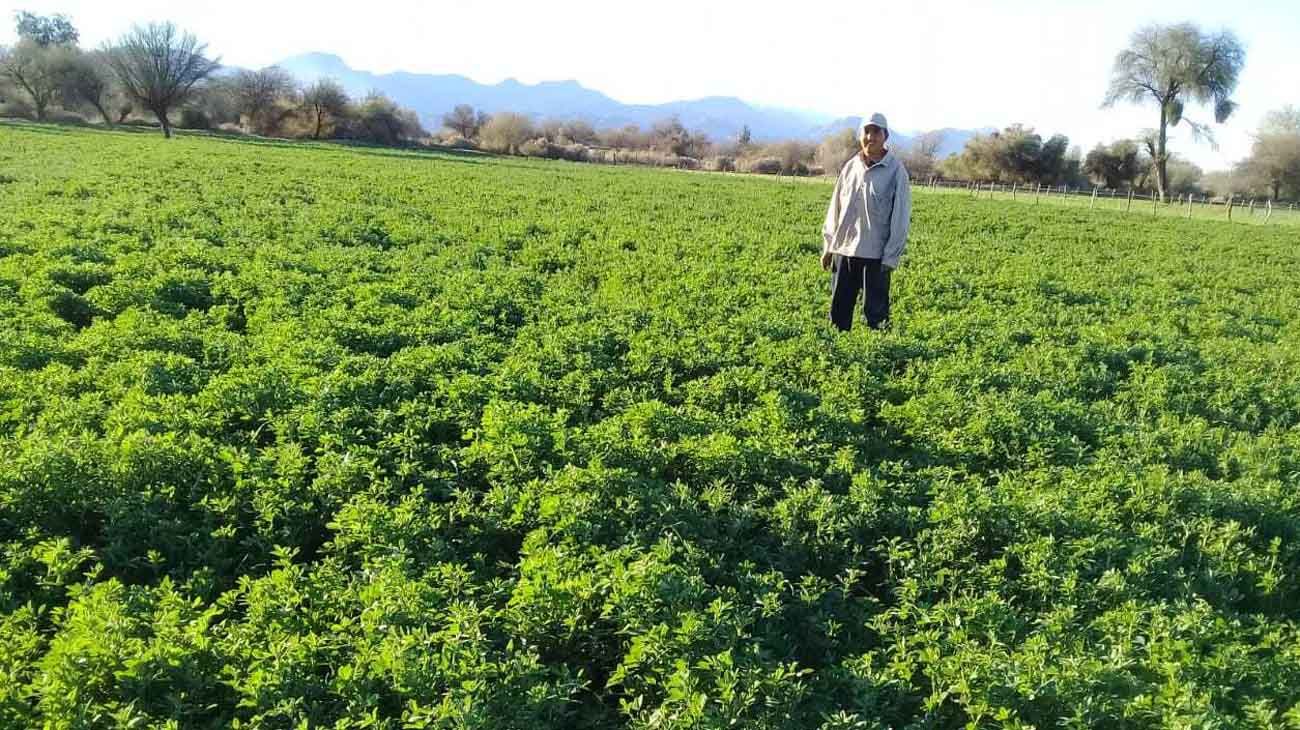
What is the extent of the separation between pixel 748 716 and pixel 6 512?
16.1 ft

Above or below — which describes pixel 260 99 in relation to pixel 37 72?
above

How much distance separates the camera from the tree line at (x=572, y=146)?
64062 millimetres

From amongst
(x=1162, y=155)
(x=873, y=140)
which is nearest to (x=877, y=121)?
(x=873, y=140)

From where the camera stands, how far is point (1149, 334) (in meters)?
10.6

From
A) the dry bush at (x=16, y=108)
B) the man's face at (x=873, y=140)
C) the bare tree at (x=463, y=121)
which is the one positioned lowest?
the man's face at (x=873, y=140)

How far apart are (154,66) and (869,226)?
7309 cm

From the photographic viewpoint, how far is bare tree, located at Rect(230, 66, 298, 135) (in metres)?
83.2

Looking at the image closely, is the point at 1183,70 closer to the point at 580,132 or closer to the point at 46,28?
the point at 580,132

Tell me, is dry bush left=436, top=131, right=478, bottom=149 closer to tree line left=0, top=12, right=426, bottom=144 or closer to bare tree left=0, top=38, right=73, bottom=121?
tree line left=0, top=12, right=426, bottom=144

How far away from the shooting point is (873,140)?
350 inches

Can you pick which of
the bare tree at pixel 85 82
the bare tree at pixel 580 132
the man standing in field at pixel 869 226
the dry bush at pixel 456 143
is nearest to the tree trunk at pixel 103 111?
the bare tree at pixel 85 82

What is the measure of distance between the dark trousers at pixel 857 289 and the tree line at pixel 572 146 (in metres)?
68.1

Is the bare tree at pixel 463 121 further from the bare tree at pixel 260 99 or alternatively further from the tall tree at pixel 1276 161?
the tall tree at pixel 1276 161

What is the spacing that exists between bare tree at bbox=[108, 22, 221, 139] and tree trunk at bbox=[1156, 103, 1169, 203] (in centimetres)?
8311
